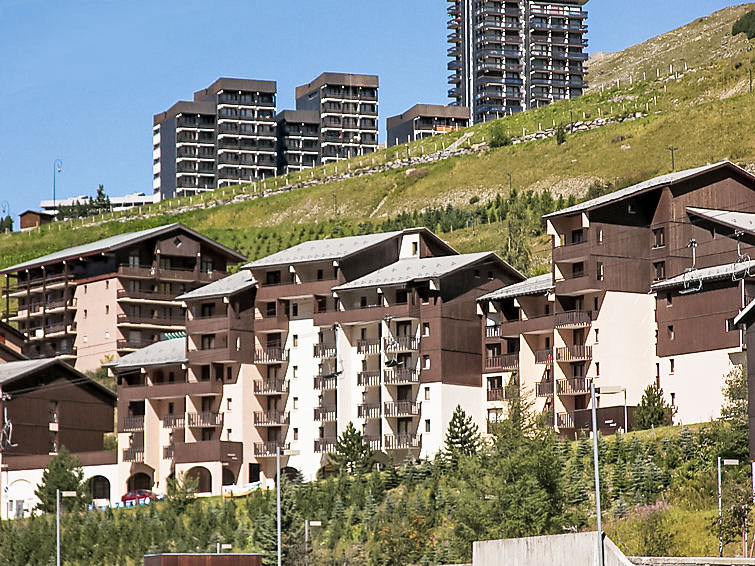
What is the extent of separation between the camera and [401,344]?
96.0 metres

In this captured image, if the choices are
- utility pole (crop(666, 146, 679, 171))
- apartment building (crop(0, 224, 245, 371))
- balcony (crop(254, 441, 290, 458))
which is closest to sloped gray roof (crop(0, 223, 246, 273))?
apartment building (crop(0, 224, 245, 371))

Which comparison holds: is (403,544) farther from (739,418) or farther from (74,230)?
(74,230)

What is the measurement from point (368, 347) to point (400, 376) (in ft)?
11.2

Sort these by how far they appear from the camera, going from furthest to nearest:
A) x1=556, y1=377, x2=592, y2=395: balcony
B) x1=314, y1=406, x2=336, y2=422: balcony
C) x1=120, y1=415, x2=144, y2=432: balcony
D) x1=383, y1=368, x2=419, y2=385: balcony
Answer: x1=120, y1=415, x2=144, y2=432: balcony < x1=314, y1=406, x2=336, y2=422: balcony < x1=383, y1=368, x2=419, y2=385: balcony < x1=556, y1=377, x2=592, y2=395: balcony

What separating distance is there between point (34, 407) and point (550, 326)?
40.5m

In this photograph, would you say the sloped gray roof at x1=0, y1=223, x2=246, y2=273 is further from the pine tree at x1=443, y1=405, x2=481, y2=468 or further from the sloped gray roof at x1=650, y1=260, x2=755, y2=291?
the sloped gray roof at x1=650, y1=260, x2=755, y2=291

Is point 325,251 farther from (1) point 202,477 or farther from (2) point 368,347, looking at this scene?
(1) point 202,477

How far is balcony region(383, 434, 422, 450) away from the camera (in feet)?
307

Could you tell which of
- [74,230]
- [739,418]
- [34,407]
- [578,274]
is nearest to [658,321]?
[578,274]

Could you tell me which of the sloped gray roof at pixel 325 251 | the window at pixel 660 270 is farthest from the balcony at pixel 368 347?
the window at pixel 660 270

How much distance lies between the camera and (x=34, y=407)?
10900 centimetres

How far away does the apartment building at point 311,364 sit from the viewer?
95.2 m

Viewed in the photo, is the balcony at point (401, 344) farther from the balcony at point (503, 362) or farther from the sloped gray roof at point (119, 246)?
the sloped gray roof at point (119, 246)

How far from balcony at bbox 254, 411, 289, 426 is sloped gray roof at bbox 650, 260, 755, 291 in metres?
27.3
